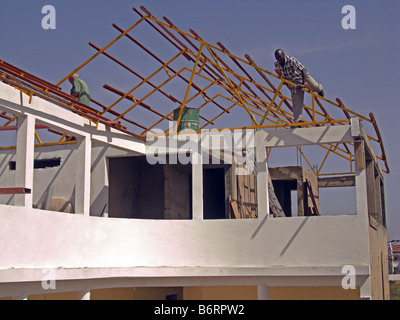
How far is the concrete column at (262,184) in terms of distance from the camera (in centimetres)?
1573

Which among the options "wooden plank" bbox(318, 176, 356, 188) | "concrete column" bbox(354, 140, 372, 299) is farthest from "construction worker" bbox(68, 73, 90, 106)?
"wooden plank" bbox(318, 176, 356, 188)

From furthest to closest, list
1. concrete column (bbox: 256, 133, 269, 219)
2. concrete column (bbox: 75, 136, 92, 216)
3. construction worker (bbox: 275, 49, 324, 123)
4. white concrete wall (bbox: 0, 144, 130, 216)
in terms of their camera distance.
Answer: white concrete wall (bbox: 0, 144, 130, 216)
construction worker (bbox: 275, 49, 324, 123)
concrete column (bbox: 256, 133, 269, 219)
concrete column (bbox: 75, 136, 92, 216)

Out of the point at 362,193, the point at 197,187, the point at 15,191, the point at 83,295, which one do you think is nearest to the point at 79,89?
the point at 197,187

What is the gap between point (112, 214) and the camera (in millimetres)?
19828

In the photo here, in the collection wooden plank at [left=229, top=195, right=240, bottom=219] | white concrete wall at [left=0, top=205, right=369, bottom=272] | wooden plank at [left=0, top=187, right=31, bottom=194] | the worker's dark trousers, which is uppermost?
the worker's dark trousers

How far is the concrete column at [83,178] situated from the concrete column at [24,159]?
2.17m

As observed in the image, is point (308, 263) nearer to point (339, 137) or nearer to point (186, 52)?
point (339, 137)

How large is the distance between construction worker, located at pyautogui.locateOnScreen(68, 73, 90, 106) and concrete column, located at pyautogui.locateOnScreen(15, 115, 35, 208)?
20.3ft

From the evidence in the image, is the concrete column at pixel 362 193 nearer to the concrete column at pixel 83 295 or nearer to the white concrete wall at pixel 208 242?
the white concrete wall at pixel 208 242

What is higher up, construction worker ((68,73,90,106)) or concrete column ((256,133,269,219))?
construction worker ((68,73,90,106))

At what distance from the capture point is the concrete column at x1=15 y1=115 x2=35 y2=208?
41.4 feet

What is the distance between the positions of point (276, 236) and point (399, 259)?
5191 centimetres

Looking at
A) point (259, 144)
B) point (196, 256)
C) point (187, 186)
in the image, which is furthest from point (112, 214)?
point (259, 144)

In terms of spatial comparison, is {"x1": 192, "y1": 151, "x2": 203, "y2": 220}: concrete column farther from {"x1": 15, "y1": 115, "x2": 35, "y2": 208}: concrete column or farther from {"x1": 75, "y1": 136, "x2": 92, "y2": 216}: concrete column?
{"x1": 15, "y1": 115, "x2": 35, "y2": 208}: concrete column
